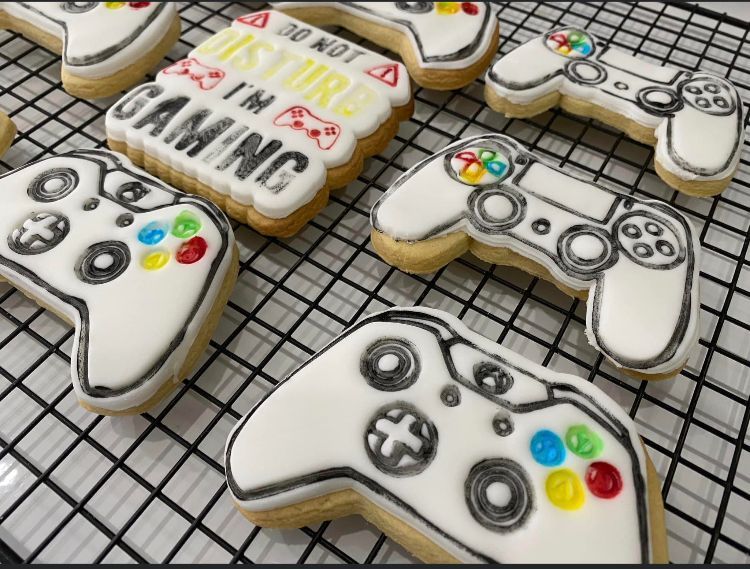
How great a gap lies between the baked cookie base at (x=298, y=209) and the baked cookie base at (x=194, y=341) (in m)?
0.07

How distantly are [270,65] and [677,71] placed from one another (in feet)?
2.35

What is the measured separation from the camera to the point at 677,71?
1124 millimetres

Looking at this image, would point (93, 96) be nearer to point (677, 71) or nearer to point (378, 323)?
point (378, 323)

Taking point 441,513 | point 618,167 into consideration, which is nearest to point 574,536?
point 441,513

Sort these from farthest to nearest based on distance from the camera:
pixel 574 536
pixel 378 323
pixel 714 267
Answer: pixel 714 267
pixel 378 323
pixel 574 536

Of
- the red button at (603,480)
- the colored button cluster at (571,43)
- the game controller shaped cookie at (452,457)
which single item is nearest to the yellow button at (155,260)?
the game controller shaped cookie at (452,457)

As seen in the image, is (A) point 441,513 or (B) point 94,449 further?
(B) point 94,449

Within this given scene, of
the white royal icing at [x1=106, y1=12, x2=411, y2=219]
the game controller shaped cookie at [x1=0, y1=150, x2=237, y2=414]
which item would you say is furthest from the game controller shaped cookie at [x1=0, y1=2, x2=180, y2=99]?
the game controller shaped cookie at [x1=0, y1=150, x2=237, y2=414]

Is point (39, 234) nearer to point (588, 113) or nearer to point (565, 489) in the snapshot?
point (565, 489)

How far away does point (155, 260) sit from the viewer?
0.90 metres

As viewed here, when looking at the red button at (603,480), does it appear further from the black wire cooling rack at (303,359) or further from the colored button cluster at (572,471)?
the black wire cooling rack at (303,359)

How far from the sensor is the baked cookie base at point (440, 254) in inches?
36.6

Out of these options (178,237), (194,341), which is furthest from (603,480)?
(178,237)

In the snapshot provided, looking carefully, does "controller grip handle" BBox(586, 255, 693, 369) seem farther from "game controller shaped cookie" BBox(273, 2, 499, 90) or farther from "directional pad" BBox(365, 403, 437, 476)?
"game controller shaped cookie" BBox(273, 2, 499, 90)
